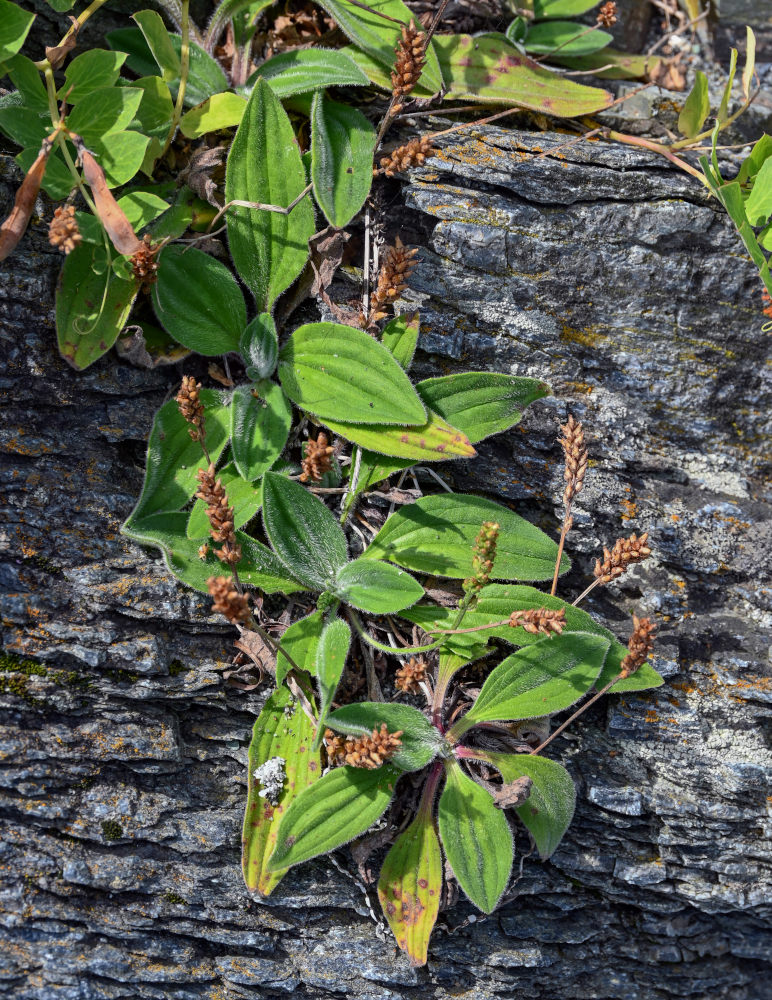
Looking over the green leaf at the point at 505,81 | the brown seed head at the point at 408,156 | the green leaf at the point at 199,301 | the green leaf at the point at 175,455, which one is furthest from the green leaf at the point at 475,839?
the green leaf at the point at 505,81

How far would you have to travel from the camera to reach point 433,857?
2320mm

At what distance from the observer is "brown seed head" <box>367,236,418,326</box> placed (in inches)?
98.6

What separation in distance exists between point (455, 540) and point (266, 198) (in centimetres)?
130

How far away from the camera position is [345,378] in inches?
98.0

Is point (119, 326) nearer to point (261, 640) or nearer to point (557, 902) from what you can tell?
point (261, 640)

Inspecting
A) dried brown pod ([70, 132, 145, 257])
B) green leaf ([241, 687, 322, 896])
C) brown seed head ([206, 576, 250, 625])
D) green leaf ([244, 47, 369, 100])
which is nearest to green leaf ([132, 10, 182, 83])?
green leaf ([244, 47, 369, 100])

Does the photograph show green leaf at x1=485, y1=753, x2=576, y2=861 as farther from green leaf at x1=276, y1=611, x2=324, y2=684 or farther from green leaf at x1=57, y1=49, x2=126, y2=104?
green leaf at x1=57, y1=49, x2=126, y2=104

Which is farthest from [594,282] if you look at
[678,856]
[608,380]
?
[678,856]

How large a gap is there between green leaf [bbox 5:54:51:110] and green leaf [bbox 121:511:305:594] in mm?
1305

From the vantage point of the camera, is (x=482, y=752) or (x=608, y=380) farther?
(x=608, y=380)

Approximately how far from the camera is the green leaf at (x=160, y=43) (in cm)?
241

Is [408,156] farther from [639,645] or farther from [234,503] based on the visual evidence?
[639,645]

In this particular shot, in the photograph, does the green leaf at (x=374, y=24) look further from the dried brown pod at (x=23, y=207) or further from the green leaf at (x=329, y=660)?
the green leaf at (x=329, y=660)

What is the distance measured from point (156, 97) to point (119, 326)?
0.78 metres
